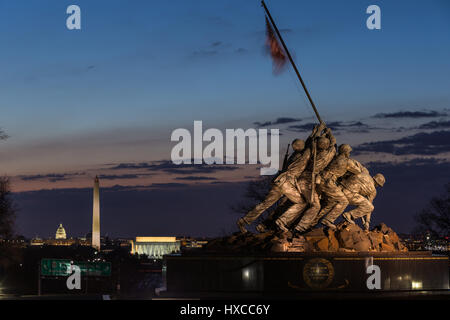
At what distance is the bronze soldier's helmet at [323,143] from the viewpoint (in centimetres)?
2438

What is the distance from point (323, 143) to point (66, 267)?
37.5ft

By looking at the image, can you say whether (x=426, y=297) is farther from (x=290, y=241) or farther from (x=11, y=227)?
(x=11, y=227)

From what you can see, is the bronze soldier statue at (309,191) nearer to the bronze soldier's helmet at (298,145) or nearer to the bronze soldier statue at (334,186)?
the bronze soldier statue at (334,186)

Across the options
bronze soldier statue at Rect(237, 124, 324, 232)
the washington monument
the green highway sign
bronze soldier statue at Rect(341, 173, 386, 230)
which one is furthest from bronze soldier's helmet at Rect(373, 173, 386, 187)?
the washington monument

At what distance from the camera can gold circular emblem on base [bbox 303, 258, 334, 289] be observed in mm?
22625

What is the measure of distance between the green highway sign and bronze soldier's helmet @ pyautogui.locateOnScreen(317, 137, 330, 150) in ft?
34.0

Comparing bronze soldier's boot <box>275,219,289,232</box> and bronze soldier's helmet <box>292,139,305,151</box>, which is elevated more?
bronze soldier's helmet <box>292,139,305,151</box>

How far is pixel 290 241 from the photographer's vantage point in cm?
2319

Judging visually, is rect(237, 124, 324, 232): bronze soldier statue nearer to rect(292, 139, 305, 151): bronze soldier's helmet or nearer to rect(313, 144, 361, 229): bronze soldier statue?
rect(292, 139, 305, 151): bronze soldier's helmet

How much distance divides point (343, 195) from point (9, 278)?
96.8ft

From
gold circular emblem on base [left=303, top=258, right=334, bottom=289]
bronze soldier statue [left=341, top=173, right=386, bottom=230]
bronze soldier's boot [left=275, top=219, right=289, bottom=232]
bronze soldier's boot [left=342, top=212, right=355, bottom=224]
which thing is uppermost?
bronze soldier statue [left=341, top=173, right=386, bottom=230]

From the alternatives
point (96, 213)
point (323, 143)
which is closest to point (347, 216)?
point (323, 143)

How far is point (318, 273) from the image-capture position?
22672 millimetres
